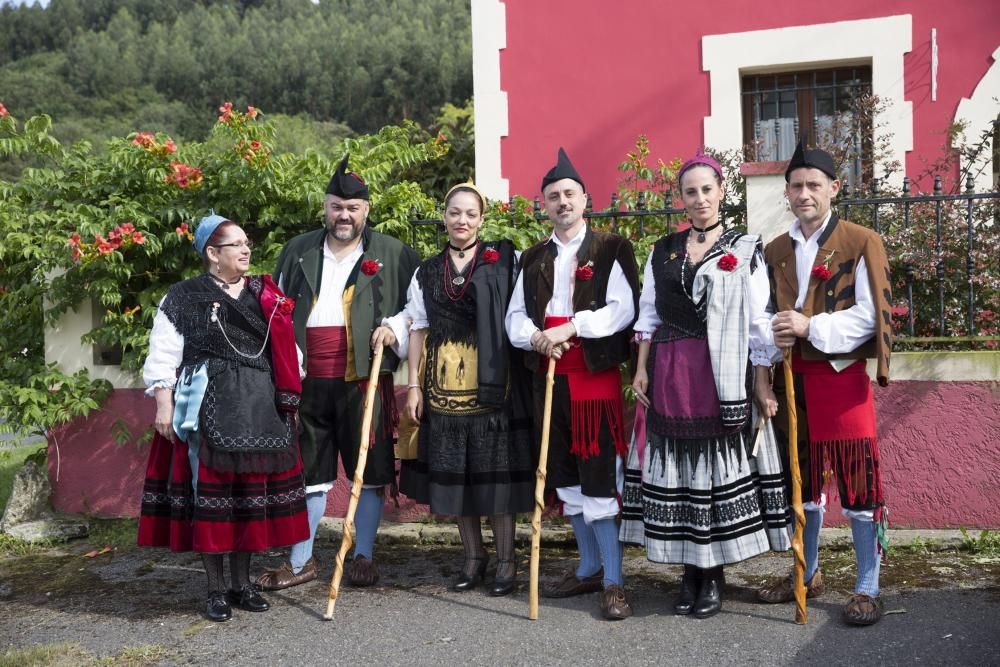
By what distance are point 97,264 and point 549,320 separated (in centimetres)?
310

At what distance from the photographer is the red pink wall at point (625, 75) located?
777 cm

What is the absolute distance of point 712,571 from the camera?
13.2ft

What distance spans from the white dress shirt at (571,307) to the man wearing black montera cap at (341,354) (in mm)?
707

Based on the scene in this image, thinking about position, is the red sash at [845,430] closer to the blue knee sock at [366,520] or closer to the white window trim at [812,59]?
the blue knee sock at [366,520]

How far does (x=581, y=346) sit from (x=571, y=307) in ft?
0.59

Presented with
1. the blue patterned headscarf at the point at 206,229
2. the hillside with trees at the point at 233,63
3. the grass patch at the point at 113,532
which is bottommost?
the grass patch at the point at 113,532

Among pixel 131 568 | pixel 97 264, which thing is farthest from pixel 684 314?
pixel 97 264

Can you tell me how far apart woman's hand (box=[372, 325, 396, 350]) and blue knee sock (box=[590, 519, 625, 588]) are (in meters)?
1.27

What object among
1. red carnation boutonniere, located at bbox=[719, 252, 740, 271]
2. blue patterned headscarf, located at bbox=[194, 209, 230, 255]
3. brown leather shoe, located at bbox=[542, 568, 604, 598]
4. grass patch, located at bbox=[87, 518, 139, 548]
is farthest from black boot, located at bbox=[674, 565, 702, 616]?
grass patch, located at bbox=[87, 518, 139, 548]

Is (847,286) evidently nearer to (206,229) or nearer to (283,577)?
(206,229)

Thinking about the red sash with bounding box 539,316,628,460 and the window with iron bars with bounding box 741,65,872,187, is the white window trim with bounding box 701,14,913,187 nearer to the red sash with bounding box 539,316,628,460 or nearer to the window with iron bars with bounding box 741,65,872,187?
the window with iron bars with bounding box 741,65,872,187

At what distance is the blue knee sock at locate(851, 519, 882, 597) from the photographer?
12.8ft

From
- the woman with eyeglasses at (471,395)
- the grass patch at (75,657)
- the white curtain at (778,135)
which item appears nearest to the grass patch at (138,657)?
the grass patch at (75,657)

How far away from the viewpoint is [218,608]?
4.17 metres
